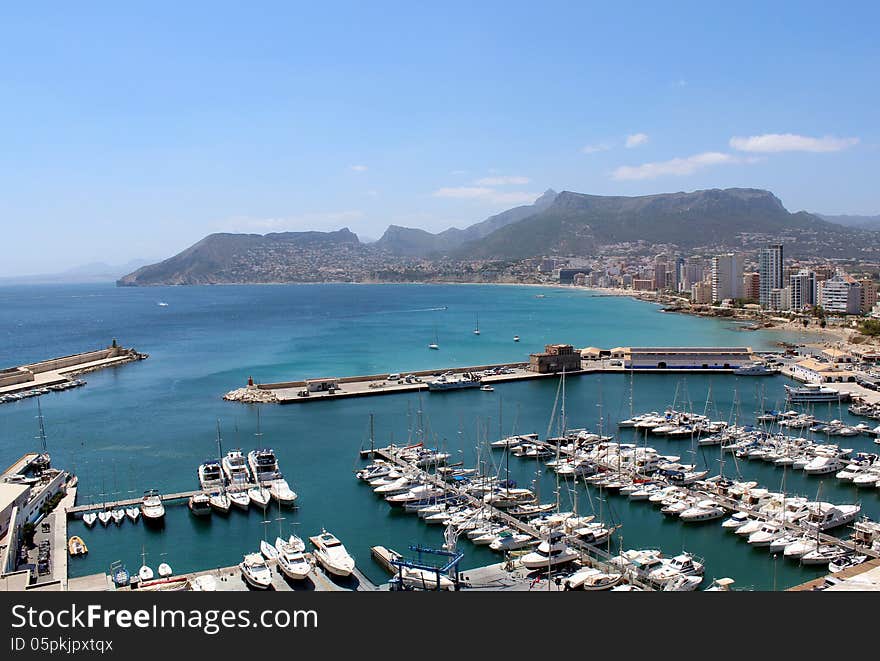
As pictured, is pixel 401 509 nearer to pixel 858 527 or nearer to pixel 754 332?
pixel 858 527

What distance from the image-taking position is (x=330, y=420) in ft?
68.4

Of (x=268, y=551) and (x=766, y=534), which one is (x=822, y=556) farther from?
(x=268, y=551)

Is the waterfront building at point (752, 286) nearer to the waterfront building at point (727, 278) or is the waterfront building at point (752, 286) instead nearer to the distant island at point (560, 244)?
the waterfront building at point (727, 278)

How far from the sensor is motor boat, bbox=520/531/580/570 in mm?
9859

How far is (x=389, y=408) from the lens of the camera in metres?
22.3

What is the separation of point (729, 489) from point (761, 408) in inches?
307

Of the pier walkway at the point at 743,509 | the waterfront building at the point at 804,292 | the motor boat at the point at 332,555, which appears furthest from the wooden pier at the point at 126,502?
the waterfront building at the point at 804,292

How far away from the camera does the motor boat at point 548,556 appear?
9859mm

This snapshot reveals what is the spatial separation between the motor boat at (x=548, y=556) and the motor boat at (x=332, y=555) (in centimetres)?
248

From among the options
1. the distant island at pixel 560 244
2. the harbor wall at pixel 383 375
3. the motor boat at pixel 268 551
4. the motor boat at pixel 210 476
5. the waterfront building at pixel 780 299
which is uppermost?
the distant island at pixel 560 244

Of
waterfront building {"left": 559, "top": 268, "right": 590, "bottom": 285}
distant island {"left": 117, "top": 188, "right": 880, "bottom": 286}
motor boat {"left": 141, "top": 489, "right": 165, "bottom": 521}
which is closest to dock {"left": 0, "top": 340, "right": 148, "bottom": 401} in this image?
motor boat {"left": 141, "top": 489, "right": 165, "bottom": 521}

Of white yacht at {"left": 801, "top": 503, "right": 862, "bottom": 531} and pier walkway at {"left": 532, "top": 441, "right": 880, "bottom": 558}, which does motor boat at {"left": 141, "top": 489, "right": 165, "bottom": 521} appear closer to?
pier walkway at {"left": 532, "top": 441, "right": 880, "bottom": 558}
